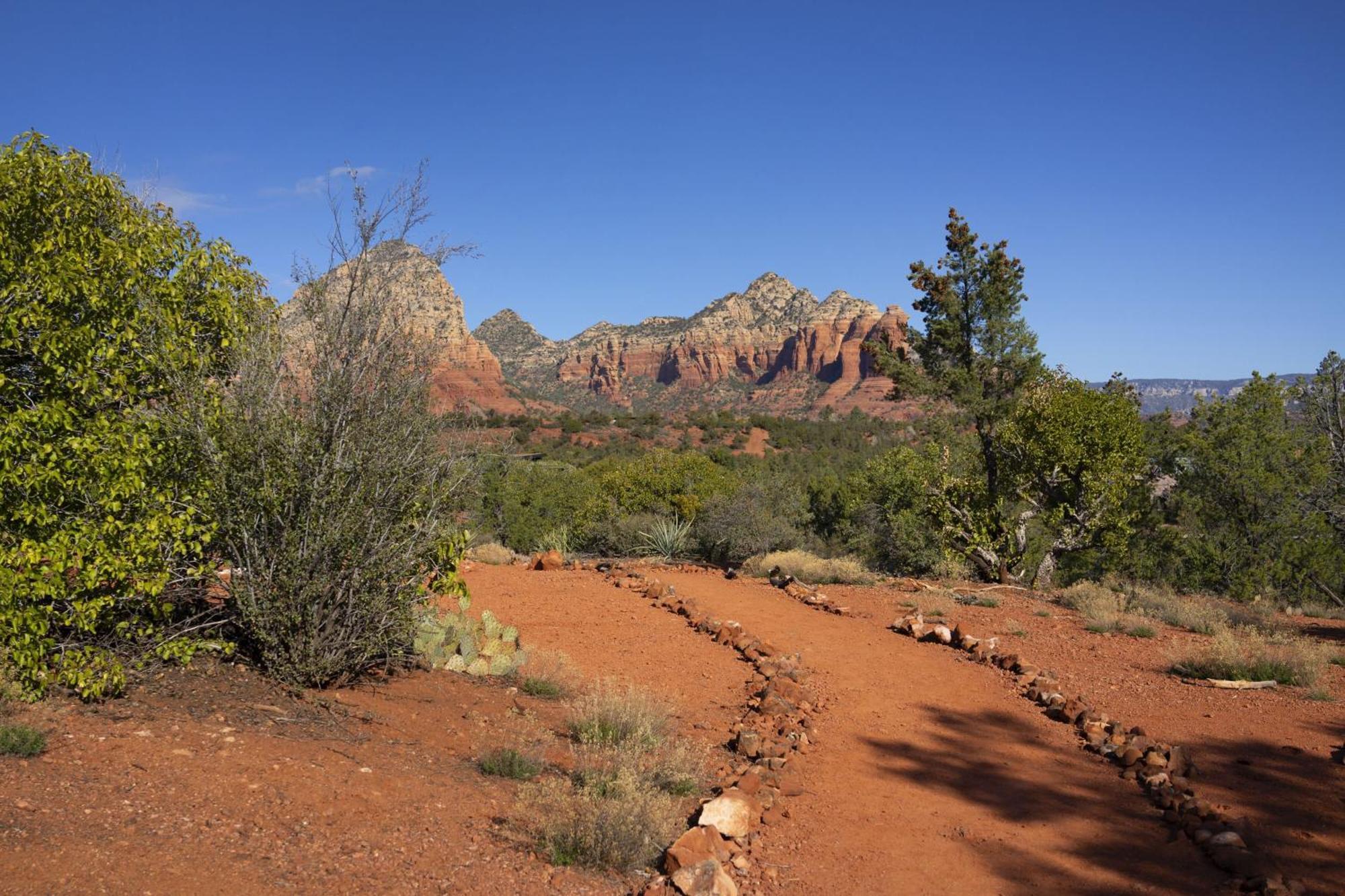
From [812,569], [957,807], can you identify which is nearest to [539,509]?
[812,569]

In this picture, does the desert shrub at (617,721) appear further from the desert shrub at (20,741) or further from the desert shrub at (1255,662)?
the desert shrub at (1255,662)

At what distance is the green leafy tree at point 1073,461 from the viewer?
15.1 m

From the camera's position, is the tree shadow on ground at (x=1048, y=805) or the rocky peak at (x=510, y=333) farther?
the rocky peak at (x=510, y=333)

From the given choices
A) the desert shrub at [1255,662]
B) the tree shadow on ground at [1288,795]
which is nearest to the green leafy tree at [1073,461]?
the desert shrub at [1255,662]

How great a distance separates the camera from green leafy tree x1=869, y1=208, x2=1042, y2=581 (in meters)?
16.5

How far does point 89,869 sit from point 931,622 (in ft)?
33.0

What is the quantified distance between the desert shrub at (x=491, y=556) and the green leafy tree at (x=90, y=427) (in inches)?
426

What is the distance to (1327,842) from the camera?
5.24m

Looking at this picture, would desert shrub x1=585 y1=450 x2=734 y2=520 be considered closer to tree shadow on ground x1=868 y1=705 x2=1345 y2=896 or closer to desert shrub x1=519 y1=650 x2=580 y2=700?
desert shrub x1=519 y1=650 x2=580 y2=700

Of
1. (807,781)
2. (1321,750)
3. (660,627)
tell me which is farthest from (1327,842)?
(660,627)

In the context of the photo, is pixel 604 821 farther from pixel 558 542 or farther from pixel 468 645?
pixel 558 542

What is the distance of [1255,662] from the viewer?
29.6ft

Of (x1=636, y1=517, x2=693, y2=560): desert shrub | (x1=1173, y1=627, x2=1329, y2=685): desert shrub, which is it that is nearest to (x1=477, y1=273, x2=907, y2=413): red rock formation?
(x1=636, y1=517, x2=693, y2=560): desert shrub

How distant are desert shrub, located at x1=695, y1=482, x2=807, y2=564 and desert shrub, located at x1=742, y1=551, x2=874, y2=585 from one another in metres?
0.89
